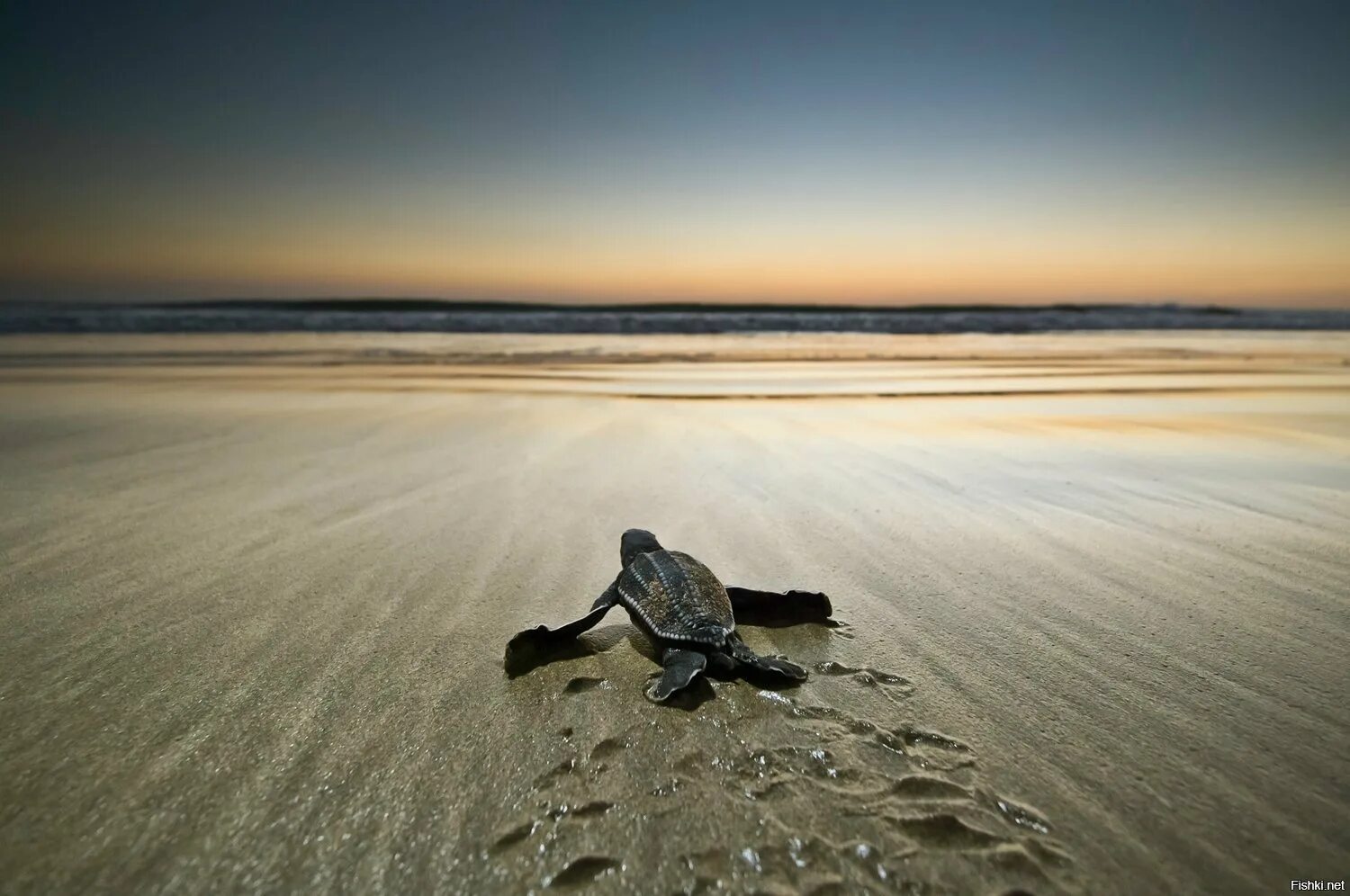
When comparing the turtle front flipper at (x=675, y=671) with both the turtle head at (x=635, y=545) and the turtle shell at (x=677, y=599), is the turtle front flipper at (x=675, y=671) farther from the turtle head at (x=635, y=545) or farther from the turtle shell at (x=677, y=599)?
the turtle head at (x=635, y=545)

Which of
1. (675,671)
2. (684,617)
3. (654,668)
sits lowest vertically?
(654,668)

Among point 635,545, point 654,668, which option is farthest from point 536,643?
point 635,545

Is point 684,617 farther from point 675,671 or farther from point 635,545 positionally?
point 635,545

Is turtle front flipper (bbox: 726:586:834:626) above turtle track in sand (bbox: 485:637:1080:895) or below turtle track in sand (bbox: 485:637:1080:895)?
above

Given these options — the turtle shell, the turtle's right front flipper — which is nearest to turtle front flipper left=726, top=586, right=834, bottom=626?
the turtle shell

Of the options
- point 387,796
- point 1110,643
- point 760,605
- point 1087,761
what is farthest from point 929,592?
point 387,796

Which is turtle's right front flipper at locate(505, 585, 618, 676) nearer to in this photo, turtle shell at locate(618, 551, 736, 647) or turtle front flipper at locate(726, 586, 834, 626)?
turtle shell at locate(618, 551, 736, 647)
